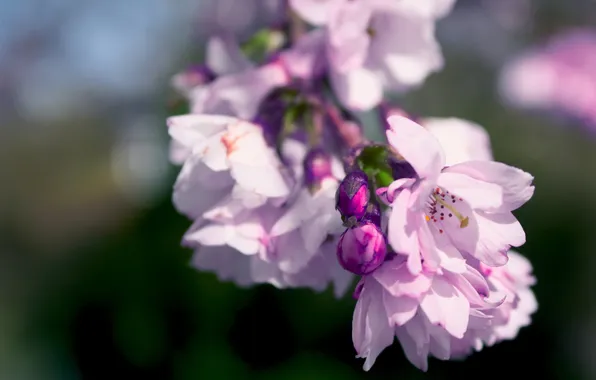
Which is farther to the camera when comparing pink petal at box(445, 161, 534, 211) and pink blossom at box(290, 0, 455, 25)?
pink blossom at box(290, 0, 455, 25)

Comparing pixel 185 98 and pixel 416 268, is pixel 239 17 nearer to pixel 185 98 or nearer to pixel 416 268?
pixel 185 98

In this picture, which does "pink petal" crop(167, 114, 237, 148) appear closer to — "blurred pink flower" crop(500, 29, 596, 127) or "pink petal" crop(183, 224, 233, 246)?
"pink petal" crop(183, 224, 233, 246)

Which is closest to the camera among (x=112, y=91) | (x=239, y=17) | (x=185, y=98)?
(x=185, y=98)

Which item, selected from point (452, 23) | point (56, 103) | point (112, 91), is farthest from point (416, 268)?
point (56, 103)

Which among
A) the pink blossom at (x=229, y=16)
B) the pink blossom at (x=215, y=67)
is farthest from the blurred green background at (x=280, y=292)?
the pink blossom at (x=215, y=67)

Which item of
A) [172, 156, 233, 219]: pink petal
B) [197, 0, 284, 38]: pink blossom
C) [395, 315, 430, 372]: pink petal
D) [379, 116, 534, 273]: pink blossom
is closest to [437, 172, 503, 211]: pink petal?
[379, 116, 534, 273]: pink blossom

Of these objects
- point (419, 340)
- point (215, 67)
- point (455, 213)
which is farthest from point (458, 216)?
point (215, 67)
